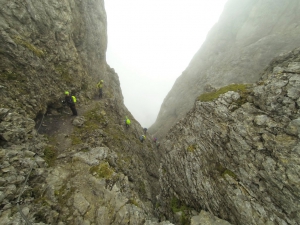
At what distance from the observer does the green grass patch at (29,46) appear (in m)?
18.2

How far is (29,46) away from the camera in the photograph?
19.2 metres

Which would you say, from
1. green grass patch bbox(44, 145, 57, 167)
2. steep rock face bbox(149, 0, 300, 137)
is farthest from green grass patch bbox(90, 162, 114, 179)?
steep rock face bbox(149, 0, 300, 137)

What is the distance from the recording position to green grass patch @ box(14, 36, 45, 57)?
18.2 m

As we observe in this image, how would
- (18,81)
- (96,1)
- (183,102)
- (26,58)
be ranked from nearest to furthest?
(18,81) → (26,58) → (96,1) → (183,102)

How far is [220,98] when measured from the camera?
1866 cm

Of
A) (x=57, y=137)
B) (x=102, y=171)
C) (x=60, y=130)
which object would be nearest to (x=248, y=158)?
(x=102, y=171)

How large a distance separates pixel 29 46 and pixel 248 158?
28176 millimetres

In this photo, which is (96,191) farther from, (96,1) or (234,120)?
(96,1)

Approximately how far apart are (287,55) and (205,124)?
50.1 feet

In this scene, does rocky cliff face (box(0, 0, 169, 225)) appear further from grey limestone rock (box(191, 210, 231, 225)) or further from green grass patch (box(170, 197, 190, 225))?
grey limestone rock (box(191, 210, 231, 225))

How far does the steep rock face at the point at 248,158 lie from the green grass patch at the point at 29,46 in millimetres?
23556

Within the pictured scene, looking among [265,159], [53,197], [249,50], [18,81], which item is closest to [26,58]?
[18,81]

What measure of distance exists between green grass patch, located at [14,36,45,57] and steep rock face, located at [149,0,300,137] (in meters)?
33.4

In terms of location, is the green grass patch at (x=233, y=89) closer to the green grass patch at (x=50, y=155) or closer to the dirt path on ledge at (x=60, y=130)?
the dirt path on ledge at (x=60, y=130)
